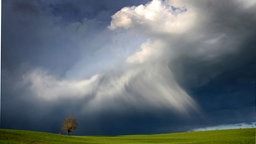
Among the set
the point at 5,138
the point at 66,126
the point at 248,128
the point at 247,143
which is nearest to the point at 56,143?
the point at 5,138

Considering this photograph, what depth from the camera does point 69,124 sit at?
9719 cm

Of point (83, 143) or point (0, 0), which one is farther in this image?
point (83, 143)

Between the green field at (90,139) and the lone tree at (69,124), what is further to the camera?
the lone tree at (69,124)

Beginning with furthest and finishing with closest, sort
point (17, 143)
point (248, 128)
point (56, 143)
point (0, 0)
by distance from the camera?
point (248, 128) → point (56, 143) → point (17, 143) → point (0, 0)

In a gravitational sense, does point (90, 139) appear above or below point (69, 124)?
below

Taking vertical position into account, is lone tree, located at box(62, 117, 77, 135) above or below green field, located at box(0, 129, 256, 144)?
above

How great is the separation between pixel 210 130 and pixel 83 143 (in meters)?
41.1

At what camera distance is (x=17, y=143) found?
4125 cm

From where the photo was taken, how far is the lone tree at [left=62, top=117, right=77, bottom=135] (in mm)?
97269

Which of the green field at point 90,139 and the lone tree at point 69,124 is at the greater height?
the lone tree at point 69,124

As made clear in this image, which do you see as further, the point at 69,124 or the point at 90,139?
the point at 69,124

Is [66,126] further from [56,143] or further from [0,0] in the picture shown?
[0,0]

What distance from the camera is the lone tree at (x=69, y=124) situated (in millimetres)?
97269

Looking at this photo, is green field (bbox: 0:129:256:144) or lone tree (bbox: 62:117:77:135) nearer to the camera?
green field (bbox: 0:129:256:144)
